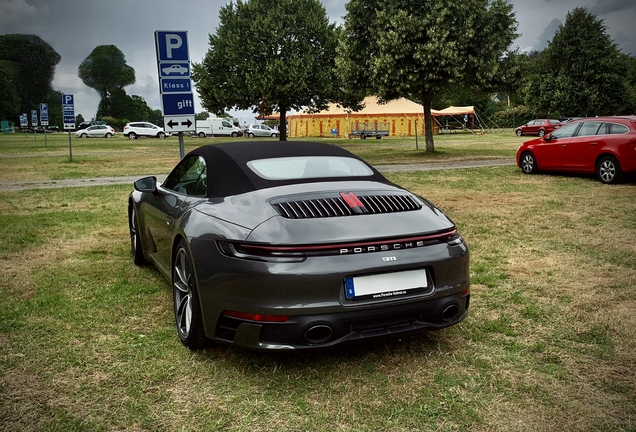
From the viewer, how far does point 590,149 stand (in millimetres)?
13438

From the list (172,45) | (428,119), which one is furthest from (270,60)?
(172,45)

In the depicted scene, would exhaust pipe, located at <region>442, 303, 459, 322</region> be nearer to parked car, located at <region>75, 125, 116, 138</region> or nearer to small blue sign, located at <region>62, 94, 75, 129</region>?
small blue sign, located at <region>62, 94, 75, 129</region>

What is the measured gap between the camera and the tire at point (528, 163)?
15.3 metres

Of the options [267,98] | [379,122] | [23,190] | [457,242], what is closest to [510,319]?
[457,242]

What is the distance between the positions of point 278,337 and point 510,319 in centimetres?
209

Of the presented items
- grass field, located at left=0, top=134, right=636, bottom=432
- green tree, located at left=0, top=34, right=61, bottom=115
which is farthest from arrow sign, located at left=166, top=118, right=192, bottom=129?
green tree, located at left=0, top=34, right=61, bottom=115

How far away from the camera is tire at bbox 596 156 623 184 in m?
12.6

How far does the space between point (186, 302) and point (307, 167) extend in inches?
52.0

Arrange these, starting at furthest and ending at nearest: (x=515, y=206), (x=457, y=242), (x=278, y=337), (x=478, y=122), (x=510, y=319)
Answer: (x=478, y=122), (x=515, y=206), (x=510, y=319), (x=457, y=242), (x=278, y=337)

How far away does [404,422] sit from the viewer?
2828 millimetres

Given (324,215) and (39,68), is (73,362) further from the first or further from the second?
(39,68)

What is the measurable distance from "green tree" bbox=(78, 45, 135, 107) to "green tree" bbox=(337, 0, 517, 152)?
87243mm

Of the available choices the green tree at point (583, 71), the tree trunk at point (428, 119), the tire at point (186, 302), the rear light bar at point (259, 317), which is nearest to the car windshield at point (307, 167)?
the tire at point (186, 302)

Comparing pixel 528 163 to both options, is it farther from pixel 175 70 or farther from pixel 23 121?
pixel 23 121
